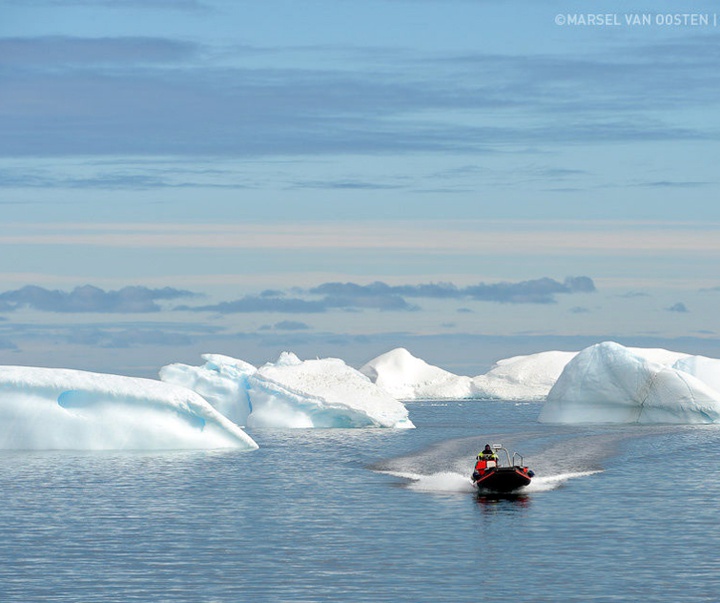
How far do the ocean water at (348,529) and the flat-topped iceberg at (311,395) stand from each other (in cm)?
1263

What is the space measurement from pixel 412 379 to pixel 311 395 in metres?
120

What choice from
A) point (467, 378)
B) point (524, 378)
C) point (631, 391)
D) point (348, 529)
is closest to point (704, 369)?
point (631, 391)

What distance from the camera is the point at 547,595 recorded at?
21578 millimetres

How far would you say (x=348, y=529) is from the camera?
29844 mm

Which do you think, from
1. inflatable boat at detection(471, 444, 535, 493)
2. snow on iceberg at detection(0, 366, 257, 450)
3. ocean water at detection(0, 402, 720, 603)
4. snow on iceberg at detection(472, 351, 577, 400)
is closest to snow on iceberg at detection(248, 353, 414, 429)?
ocean water at detection(0, 402, 720, 603)

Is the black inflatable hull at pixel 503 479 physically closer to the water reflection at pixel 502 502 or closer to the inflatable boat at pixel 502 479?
the inflatable boat at pixel 502 479

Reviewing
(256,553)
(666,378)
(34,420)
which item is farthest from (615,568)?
(666,378)

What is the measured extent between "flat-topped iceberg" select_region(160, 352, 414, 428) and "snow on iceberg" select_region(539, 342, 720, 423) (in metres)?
13.3

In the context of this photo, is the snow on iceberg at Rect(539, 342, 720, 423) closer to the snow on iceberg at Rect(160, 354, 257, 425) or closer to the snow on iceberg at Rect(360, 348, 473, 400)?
the snow on iceberg at Rect(160, 354, 257, 425)

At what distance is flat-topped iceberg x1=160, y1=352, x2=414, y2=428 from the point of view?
213 feet

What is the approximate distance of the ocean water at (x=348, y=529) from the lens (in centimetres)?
2248

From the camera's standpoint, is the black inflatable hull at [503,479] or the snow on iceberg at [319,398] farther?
the snow on iceberg at [319,398]

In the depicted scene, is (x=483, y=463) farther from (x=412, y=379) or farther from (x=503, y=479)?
(x=412, y=379)

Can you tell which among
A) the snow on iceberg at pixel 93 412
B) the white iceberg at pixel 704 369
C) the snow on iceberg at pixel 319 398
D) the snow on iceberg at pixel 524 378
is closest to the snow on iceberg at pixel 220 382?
the snow on iceberg at pixel 319 398
